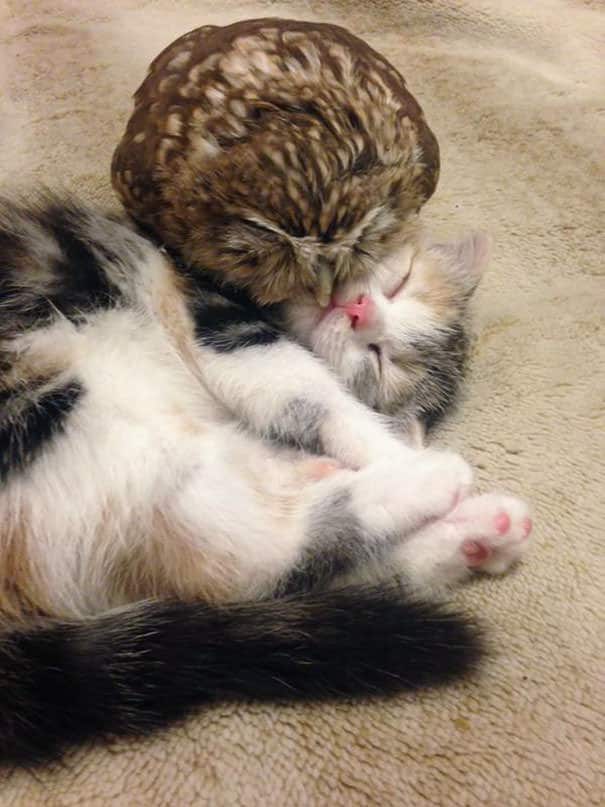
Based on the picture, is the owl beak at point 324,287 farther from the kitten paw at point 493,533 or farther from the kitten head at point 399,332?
the kitten paw at point 493,533

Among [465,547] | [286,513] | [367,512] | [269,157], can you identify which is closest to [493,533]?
[465,547]

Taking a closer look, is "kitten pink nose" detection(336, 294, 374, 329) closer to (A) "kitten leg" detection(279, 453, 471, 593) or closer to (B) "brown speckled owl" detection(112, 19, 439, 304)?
(B) "brown speckled owl" detection(112, 19, 439, 304)

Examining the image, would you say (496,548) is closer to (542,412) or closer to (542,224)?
(542,412)

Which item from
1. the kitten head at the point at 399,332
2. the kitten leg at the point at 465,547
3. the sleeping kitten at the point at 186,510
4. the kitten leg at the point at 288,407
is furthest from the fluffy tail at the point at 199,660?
the kitten head at the point at 399,332

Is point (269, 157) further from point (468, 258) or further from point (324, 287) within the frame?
point (468, 258)

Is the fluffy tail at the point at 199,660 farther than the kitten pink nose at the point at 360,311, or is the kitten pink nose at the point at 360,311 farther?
the kitten pink nose at the point at 360,311

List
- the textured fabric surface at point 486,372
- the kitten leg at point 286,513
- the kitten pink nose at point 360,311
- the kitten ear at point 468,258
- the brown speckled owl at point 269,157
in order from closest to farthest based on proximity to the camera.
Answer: the textured fabric surface at point 486,372 < the kitten leg at point 286,513 < the brown speckled owl at point 269,157 < the kitten pink nose at point 360,311 < the kitten ear at point 468,258

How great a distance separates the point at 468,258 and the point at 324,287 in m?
0.36

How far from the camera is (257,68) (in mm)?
965

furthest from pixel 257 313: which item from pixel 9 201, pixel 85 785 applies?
pixel 85 785

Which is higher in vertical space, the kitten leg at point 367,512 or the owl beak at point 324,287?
the owl beak at point 324,287

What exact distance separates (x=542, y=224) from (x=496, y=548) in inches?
31.5

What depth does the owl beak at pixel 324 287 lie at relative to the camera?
40.1 inches

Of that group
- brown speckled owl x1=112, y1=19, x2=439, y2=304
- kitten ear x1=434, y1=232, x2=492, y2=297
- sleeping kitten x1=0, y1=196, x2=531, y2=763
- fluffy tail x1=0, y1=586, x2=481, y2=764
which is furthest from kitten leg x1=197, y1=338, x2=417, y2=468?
kitten ear x1=434, y1=232, x2=492, y2=297
